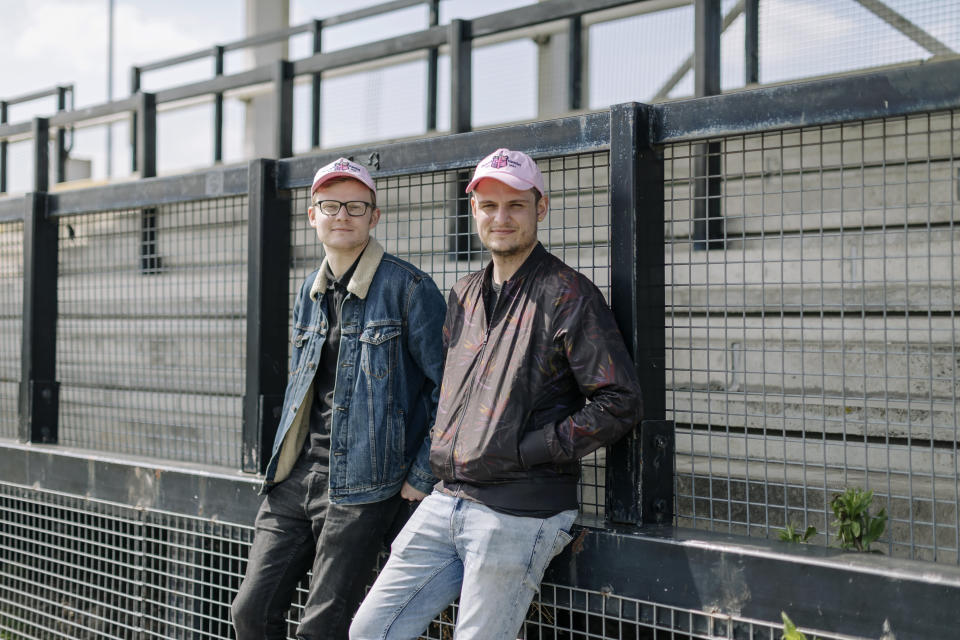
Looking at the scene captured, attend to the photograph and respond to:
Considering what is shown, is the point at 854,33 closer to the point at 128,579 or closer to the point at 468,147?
the point at 468,147

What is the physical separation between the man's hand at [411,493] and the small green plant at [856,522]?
4.90ft

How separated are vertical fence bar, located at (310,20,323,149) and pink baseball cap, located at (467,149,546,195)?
13.9 feet

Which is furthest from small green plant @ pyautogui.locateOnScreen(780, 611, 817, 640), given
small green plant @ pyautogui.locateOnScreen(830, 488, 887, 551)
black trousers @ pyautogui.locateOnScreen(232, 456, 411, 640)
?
black trousers @ pyautogui.locateOnScreen(232, 456, 411, 640)

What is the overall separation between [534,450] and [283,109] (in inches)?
103

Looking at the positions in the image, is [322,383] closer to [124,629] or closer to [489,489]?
[489,489]

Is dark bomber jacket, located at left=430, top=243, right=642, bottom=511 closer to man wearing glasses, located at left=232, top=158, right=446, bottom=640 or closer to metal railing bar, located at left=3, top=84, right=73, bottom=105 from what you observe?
man wearing glasses, located at left=232, top=158, right=446, bottom=640

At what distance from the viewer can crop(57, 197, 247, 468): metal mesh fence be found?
5.43 meters

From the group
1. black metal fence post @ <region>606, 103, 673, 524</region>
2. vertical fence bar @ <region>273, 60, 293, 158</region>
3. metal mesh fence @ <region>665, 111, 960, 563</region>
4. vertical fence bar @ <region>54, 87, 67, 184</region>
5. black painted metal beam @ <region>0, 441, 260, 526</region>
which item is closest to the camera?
black metal fence post @ <region>606, 103, 673, 524</region>

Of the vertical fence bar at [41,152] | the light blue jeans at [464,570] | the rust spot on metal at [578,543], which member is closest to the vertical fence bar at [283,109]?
the vertical fence bar at [41,152]

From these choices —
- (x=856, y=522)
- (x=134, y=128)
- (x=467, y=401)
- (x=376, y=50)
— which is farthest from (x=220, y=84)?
(x=134, y=128)

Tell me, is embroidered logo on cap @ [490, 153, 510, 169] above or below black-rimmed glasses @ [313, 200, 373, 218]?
above

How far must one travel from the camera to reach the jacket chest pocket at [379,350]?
3484mm

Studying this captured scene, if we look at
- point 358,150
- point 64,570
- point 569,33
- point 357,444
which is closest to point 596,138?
point 358,150

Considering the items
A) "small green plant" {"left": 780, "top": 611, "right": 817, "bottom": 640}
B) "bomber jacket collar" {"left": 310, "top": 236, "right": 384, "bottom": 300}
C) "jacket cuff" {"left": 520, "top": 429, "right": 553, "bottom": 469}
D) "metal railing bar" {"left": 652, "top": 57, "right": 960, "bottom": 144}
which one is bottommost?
"small green plant" {"left": 780, "top": 611, "right": 817, "bottom": 640}
